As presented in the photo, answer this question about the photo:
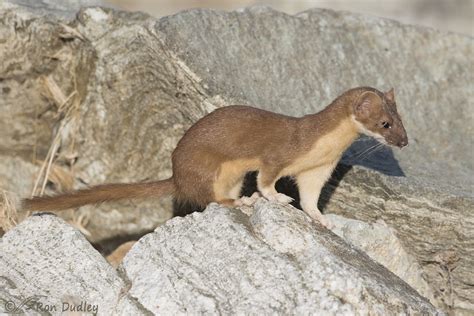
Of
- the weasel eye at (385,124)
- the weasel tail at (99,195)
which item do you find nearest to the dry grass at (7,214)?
the weasel tail at (99,195)

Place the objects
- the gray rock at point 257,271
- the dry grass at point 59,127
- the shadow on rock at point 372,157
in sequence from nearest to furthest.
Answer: the gray rock at point 257,271, the shadow on rock at point 372,157, the dry grass at point 59,127

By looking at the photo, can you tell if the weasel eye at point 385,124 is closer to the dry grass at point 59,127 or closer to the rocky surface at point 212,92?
the rocky surface at point 212,92

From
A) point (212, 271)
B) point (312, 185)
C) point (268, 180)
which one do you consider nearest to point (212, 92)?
point (268, 180)

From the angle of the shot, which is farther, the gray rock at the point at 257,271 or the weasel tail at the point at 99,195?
the weasel tail at the point at 99,195

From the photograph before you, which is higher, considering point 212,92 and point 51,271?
point 212,92

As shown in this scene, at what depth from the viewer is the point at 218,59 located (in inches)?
218

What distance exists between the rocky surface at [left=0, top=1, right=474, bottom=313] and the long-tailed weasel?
0.38 meters

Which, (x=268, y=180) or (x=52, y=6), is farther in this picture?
(x=52, y=6)

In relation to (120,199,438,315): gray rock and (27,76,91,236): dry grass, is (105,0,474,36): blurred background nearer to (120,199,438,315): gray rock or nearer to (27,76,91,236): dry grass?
(27,76,91,236): dry grass

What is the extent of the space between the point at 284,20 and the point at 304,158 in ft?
5.29

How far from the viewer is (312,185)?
194 inches

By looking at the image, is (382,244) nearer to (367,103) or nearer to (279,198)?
(279,198)

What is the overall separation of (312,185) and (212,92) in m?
0.89

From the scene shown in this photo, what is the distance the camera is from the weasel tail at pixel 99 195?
15.2ft
